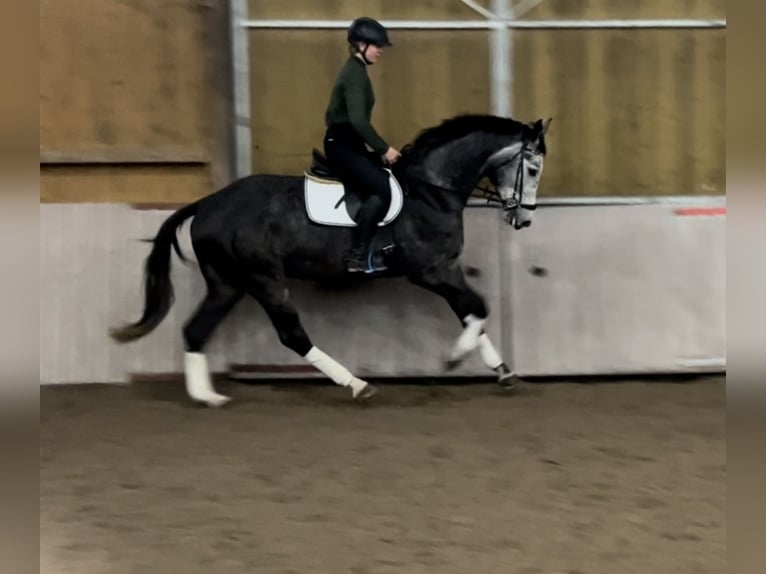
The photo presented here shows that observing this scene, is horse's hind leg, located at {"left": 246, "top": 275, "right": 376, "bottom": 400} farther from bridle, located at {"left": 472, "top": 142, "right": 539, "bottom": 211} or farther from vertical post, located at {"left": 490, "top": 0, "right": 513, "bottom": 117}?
vertical post, located at {"left": 490, "top": 0, "right": 513, "bottom": 117}

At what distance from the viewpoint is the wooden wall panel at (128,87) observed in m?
5.88

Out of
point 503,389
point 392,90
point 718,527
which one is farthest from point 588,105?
point 718,527

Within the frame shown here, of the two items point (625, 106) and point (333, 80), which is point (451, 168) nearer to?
point (333, 80)

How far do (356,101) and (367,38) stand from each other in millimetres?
366

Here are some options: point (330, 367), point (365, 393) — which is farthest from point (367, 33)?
point (365, 393)

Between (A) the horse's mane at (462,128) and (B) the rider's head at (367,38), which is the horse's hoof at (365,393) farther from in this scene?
(B) the rider's head at (367,38)

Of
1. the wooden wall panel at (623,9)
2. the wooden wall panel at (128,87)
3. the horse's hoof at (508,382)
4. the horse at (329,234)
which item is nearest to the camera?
the horse at (329,234)

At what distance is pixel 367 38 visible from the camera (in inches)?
199

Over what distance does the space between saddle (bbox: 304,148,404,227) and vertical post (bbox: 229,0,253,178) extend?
98 centimetres

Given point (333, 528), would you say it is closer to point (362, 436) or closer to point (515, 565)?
point (515, 565)

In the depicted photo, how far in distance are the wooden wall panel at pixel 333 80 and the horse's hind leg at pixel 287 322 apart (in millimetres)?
1208

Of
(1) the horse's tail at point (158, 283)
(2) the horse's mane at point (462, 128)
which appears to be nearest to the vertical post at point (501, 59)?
(2) the horse's mane at point (462, 128)

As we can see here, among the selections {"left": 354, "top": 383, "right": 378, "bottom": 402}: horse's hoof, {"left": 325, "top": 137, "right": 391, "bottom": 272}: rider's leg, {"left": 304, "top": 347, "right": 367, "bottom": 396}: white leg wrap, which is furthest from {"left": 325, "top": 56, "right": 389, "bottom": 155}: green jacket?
{"left": 354, "top": 383, "right": 378, "bottom": 402}: horse's hoof

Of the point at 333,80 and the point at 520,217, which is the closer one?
the point at 520,217
